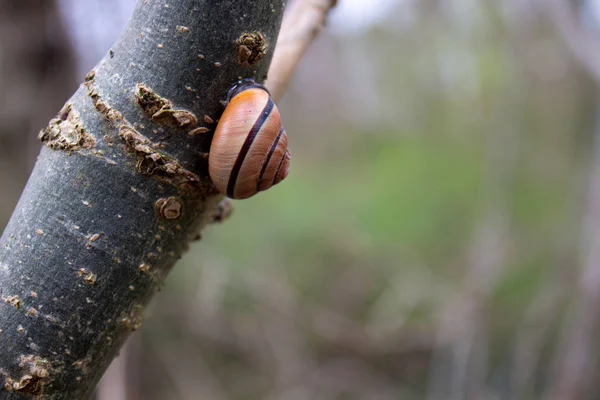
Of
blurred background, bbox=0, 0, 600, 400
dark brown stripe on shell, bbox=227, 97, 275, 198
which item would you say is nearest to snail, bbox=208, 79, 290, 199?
dark brown stripe on shell, bbox=227, 97, 275, 198

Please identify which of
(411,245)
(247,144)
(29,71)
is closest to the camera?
(247,144)

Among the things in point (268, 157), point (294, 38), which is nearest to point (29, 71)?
point (294, 38)

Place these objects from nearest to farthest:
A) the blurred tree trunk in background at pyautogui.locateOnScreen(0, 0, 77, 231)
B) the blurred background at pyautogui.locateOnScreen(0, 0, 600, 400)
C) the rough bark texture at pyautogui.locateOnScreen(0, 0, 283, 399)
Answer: the rough bark texture at pyautogui.locateOnScreen(0, 0, 283, 399)
the blurred tree trunk in background at pyautogui.locateOnScreen(0, 0, 77, 231)
the blurred background at pyautogui.locateOnScreen(0, 0, 600, 400)

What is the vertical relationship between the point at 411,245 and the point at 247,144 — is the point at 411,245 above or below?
below

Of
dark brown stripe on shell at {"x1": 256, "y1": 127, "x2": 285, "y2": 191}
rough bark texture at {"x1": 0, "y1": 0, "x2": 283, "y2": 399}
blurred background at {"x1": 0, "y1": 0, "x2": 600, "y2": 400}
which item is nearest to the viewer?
rough bark texture at {"x1": 0, "y1": 0, "x2": 283, "y2": 399}

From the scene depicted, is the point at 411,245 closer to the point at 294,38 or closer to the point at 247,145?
the point at 294,38

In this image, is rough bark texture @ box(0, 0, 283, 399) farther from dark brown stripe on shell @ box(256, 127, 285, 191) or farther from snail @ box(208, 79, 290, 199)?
dark brown stripe on shell @ box(256, 127, 285, 191)

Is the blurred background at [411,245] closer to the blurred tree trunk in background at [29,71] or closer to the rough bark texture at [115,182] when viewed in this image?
the blurred tree trunk in background at [29,71]
